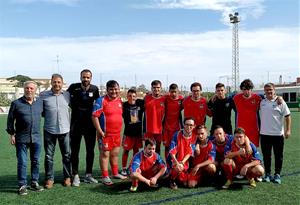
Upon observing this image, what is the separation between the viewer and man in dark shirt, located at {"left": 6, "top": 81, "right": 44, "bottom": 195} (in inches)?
212

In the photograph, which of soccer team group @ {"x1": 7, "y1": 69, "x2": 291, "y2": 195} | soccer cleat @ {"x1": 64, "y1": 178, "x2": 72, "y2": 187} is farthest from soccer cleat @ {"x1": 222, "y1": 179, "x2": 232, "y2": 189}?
soccer cleat @ {"x1": 64, "y1": 178, "x2": 72, "y2": 187}

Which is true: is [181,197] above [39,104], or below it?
below

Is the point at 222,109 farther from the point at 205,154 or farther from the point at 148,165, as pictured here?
the point at 148,165

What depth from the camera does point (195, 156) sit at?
5789mm

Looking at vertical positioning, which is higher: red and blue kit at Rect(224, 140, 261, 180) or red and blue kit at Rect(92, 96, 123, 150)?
red and blue kit at Rect(92, 96, 123, 150)

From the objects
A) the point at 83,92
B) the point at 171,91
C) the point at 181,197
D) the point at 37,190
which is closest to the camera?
the point at 181,197

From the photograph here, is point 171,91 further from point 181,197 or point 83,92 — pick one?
point 181,197

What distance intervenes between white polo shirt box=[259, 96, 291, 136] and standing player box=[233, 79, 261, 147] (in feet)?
0.77

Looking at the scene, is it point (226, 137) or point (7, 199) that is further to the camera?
point (226, 137)

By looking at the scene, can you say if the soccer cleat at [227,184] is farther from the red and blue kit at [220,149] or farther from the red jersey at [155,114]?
the red jersey at [155,114]

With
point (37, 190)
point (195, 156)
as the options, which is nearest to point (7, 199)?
point (37, 190)

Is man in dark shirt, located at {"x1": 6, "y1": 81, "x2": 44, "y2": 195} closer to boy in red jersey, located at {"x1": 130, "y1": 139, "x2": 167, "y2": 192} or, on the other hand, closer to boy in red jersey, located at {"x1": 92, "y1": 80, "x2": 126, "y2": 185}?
boy in red jersey, located at {"x1": 92, "y1": 80, "x2": 126, "y2": 185}

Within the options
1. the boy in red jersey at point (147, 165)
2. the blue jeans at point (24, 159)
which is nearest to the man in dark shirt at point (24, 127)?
the blue jeans at point (24, 159)

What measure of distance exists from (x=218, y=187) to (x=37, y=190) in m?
2.76
